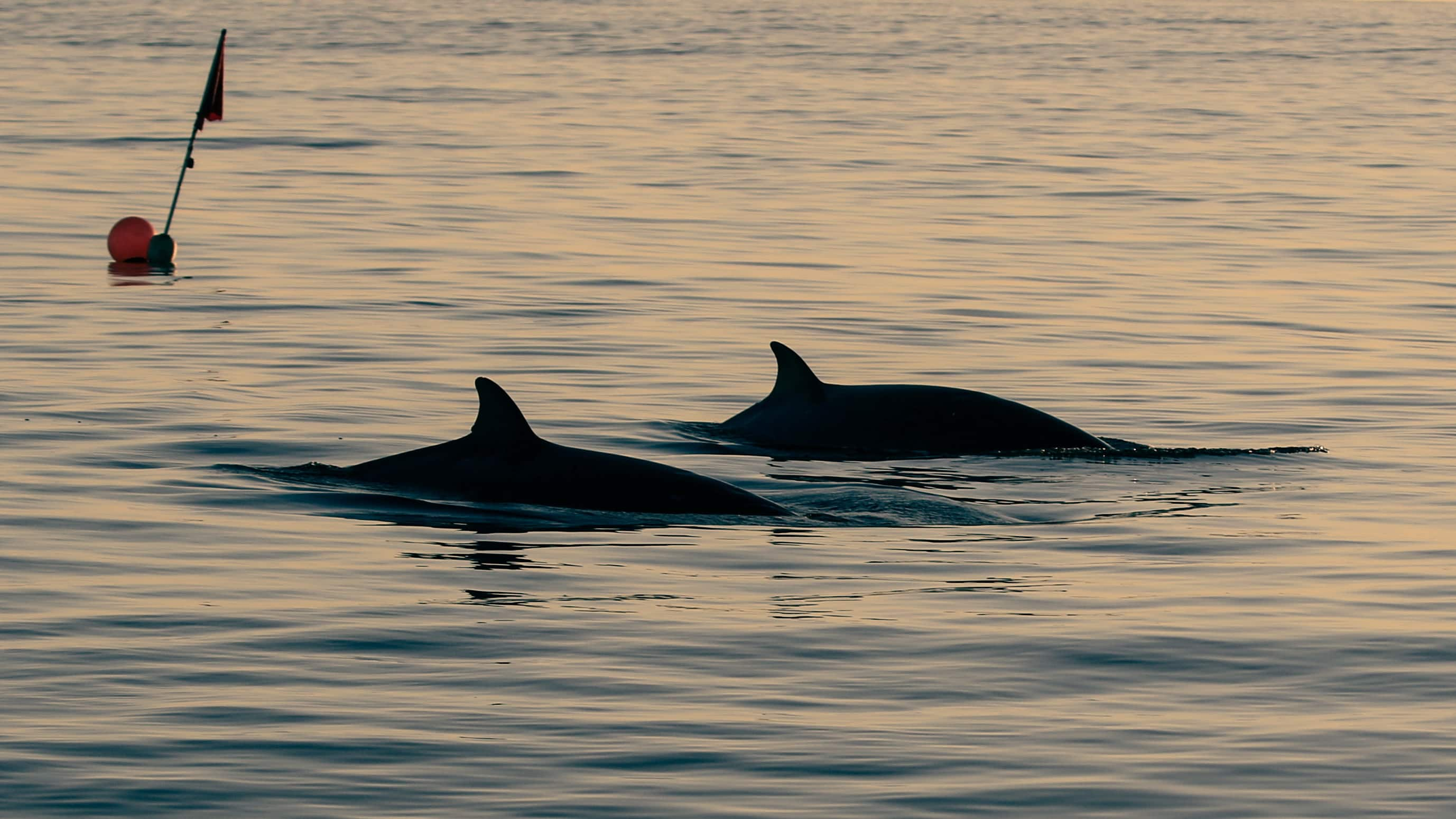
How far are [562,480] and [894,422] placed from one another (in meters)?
3.46

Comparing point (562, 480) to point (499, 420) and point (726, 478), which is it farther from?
point (726, 478)

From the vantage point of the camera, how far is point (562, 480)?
14680 mm

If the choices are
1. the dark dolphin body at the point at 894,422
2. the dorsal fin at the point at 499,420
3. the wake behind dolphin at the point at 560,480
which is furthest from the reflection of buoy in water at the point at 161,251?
the dorsal fin at the point at 499,420

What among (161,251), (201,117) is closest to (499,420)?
(161,251)

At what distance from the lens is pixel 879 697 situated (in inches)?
418

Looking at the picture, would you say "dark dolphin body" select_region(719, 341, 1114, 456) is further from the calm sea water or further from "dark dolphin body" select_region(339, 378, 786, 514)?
"dark dolphin body" select_region(339, 378, 786, 514)

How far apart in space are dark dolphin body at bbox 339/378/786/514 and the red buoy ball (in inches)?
596

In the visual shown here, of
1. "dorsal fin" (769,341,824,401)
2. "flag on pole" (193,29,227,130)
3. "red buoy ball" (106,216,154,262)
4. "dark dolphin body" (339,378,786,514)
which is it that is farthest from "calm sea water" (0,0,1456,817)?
"flag on pole" (193,29,227,130)

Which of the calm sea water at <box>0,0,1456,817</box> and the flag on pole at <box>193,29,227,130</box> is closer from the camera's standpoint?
the calm sea water at <box>0,0,1456,817</box>

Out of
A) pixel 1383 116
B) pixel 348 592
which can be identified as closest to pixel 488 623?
pixel 348 592

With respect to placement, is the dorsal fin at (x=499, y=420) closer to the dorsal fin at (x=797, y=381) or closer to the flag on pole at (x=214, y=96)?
the dorsal fin at (x=797, y=381)

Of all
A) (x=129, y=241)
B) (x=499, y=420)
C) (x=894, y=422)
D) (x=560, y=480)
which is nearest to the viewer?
(x=499, y=420)

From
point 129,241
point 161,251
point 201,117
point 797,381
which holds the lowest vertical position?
point 797,381

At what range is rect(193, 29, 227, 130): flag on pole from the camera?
2938 centimetres
